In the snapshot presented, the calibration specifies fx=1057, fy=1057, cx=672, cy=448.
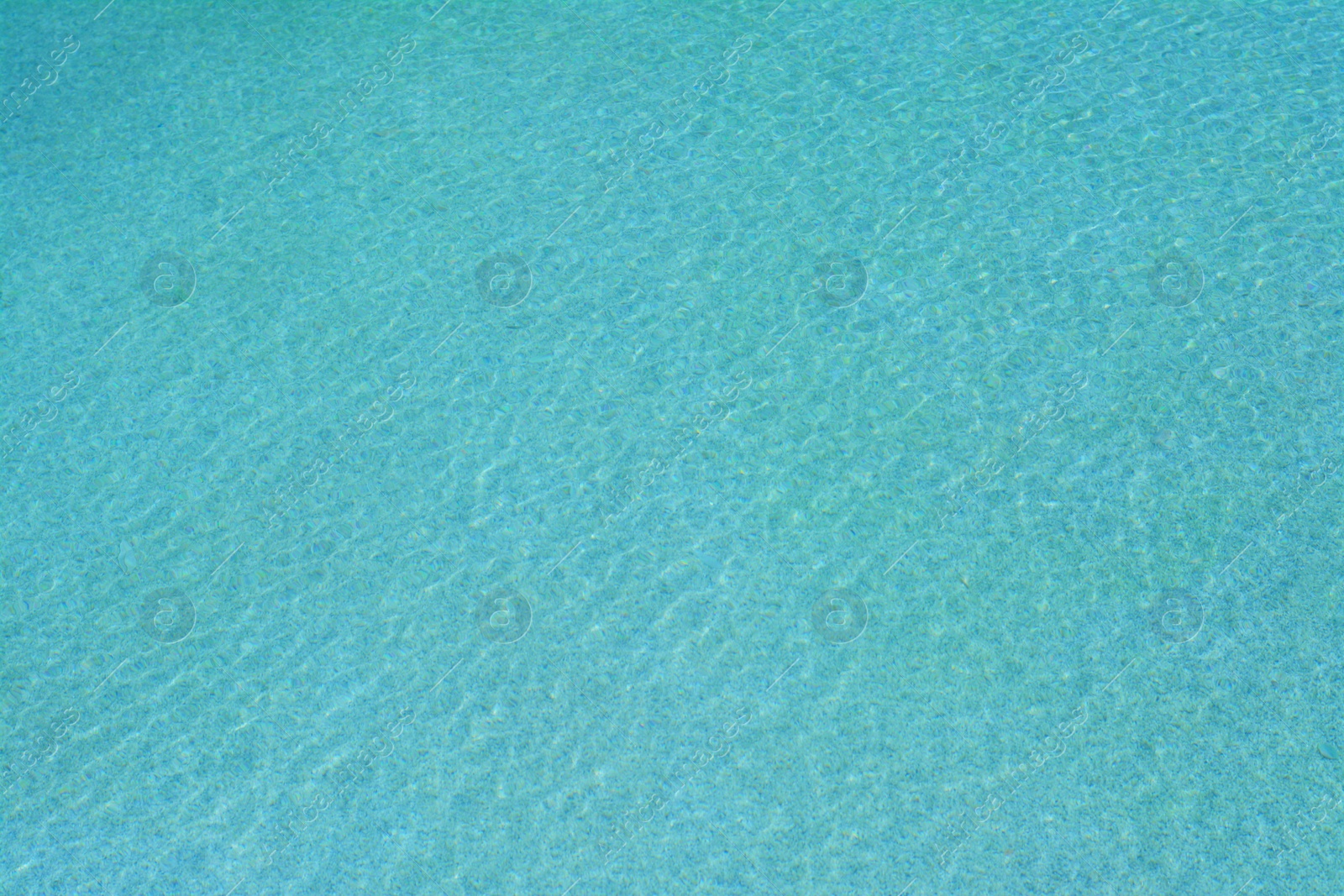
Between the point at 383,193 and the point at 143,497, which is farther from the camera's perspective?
the point at 383,193

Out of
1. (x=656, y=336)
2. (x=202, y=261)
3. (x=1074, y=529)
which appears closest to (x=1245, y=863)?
(x=1074, y=529)

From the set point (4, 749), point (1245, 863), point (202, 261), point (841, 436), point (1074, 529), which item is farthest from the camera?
point (202, 261)

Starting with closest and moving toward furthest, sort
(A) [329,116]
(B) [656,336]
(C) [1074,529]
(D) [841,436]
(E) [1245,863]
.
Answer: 1. (E) [1245,863]
2. (C) [1074,529]
3. (D) [841,436]
4. (B) [656,336]
5. (A) [329,116]

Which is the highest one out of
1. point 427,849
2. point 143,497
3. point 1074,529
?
point 143,497

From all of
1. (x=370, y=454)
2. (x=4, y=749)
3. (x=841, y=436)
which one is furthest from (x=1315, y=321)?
(x=4, y=749)

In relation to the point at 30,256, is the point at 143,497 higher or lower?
lower

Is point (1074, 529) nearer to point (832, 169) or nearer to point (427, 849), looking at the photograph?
point (832, 169)
